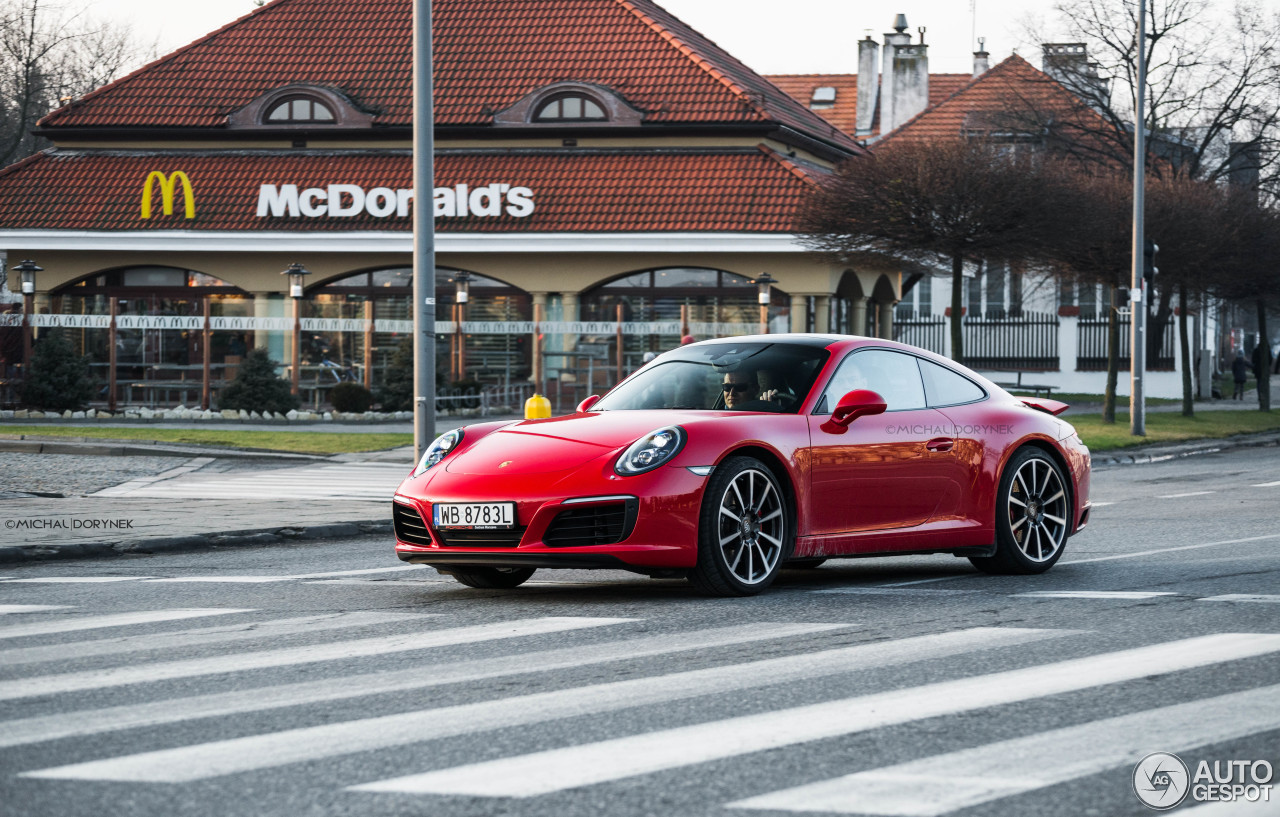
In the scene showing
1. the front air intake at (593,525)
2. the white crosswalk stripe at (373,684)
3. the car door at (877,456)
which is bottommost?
the white crosswalk stripe at (373,684)

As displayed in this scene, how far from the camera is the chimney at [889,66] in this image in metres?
61.9

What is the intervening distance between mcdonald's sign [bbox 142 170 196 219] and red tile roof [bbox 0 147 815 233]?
142mm

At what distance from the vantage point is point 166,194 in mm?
36438

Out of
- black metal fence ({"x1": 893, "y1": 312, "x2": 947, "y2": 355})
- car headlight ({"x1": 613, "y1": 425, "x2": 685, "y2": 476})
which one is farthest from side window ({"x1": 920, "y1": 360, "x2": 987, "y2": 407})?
black metal fence ({"x1": 893, "y1": 312, "x2": 947, "y2": 355})

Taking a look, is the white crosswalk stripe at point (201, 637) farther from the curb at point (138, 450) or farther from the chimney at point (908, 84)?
the chimney at point (908, 84)

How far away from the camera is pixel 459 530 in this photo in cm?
876

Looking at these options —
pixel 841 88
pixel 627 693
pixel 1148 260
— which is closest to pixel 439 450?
pixel 627 693

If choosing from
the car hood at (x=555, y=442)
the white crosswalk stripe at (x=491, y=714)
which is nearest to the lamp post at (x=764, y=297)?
the car hood at (x=555, y=442)

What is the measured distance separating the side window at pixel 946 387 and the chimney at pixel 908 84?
5265 centimetres

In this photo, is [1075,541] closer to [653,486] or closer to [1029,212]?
[653,486]

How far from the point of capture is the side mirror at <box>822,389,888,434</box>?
9250mm

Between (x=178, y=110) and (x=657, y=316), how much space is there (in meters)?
11.9

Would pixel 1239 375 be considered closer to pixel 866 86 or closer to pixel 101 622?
pixel 866 86

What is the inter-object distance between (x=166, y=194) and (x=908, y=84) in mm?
33297
